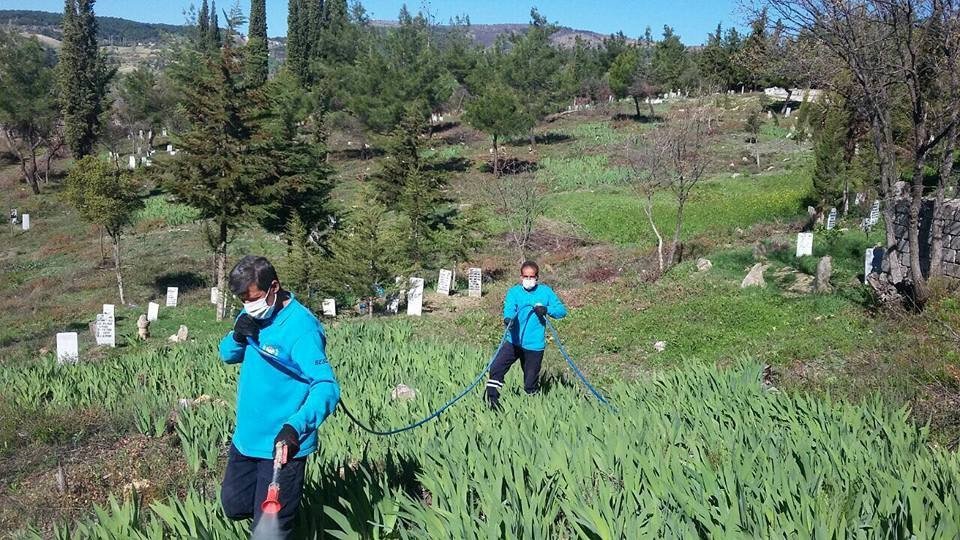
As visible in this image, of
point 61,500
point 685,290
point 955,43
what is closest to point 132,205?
point 685,290

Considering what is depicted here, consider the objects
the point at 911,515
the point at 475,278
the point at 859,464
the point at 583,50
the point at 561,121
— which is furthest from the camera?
the point at 583,50

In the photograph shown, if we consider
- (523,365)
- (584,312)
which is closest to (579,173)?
(584,312)

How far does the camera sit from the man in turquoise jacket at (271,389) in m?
3.52

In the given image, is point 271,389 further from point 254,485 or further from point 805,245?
point 805,245

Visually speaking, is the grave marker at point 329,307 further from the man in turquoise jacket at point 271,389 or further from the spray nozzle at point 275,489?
the spray nozzle at point 275,489

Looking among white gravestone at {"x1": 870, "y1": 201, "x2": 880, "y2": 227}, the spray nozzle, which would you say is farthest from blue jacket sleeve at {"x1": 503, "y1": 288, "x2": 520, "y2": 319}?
white gravestone at {"x1": 870, "y1": 201, "x2": 880, "y2": 227}

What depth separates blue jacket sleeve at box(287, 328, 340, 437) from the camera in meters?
3.49

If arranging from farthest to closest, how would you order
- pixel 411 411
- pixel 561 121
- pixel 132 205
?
pixel 561 121 < pixel 132 205 < pixel 411 411

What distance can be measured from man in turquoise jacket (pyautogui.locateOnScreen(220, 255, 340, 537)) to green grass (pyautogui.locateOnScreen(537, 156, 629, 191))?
32096 millimetres

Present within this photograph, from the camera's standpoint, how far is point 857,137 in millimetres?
22703

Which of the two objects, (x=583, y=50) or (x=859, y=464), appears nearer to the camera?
(x=859, y=464)

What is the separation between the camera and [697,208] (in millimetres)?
28125

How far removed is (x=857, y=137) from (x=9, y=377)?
900 inches

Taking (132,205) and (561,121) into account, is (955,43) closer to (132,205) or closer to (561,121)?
(132,205)
